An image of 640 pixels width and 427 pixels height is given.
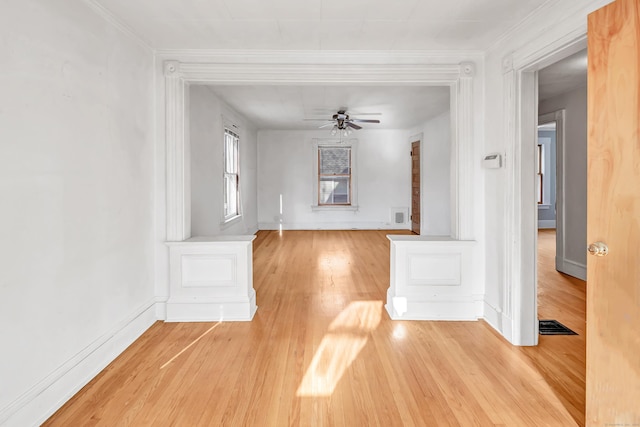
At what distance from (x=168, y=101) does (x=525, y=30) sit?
9.50 feet

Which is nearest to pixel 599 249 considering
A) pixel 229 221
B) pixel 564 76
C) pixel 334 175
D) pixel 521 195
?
pixel 521 195

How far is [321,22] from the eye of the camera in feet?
9.54

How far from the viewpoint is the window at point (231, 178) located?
6.46 metres

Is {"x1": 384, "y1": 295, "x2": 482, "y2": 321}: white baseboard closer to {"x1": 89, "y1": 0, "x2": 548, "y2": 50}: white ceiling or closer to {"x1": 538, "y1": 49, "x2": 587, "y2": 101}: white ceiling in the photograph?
{"x1": 89, "y1": 0, "x2": 548, "y2": 50}: white ceiling

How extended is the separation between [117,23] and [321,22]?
145 cm

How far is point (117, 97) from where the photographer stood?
2867mm

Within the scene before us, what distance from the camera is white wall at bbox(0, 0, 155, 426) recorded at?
1.89 metres

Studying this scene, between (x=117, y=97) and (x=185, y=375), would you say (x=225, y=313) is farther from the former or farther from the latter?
(x=117, y=97)

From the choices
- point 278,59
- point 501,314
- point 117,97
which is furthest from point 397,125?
point 117,97

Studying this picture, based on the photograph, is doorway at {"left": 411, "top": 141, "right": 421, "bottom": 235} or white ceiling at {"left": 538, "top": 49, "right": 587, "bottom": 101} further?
doorway at {"left": 411, "top": 141, "right": 421, "bottom": 235}

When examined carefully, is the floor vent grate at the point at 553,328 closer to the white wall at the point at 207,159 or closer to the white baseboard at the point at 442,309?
the white baseboard at the point at 442,309

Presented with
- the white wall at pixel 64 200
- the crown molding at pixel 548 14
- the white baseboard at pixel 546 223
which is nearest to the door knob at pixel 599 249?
the crown molding at pixel 548 14

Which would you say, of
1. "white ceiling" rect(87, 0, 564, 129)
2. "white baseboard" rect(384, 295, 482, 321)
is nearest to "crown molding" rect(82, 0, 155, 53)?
"white ceiling" rect(87, 0, 564, 129)

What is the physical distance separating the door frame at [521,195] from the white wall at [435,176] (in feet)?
14.4
